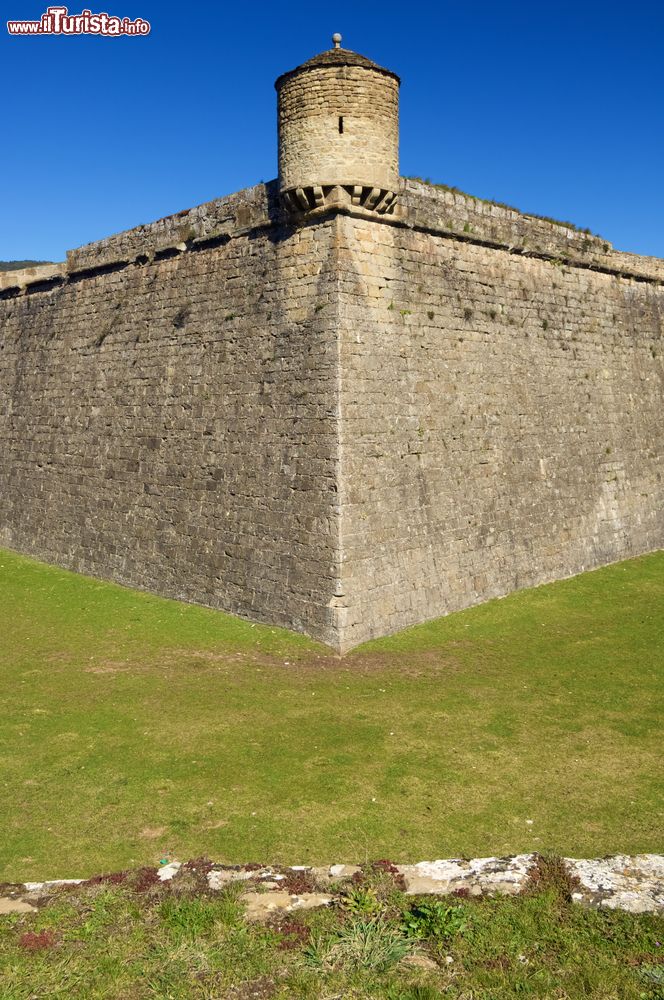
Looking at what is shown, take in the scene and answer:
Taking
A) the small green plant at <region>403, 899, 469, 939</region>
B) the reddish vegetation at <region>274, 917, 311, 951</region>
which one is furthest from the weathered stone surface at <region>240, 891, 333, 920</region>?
the small green plant at <region>403, 899, 469, 939</region>

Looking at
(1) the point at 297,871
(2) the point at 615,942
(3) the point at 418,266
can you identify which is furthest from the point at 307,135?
(2) the point at 615,942

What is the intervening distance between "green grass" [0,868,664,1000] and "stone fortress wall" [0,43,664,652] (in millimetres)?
6340

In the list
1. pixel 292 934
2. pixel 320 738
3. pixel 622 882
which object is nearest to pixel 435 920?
pixel 292 934

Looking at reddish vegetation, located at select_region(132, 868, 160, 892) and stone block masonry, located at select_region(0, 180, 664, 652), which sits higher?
stone block masonry, located at select_region(0, 180, 664, 652)

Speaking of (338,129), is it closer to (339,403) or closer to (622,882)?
(339,403)

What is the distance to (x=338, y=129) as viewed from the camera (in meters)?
11.1

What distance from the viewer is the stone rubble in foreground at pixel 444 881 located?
4.80 metres

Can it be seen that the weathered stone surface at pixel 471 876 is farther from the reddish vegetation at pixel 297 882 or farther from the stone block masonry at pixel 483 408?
the stone block masonry at pixel 483 408

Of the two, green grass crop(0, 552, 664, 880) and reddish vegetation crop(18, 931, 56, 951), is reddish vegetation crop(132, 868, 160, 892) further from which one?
green grass crop(0, 552, 664, 880)

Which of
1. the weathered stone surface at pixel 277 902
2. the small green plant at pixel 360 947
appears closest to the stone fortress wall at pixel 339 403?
the weathered stone surface at pixel 277 902

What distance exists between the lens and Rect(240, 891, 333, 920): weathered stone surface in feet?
15.5

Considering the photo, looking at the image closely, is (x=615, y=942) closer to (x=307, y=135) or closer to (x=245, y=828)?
(x=245, y=828)

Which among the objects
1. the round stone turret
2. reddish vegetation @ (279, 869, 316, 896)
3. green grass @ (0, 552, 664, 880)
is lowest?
green grass @ (0, 552, 664, 880)

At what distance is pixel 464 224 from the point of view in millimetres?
13305
